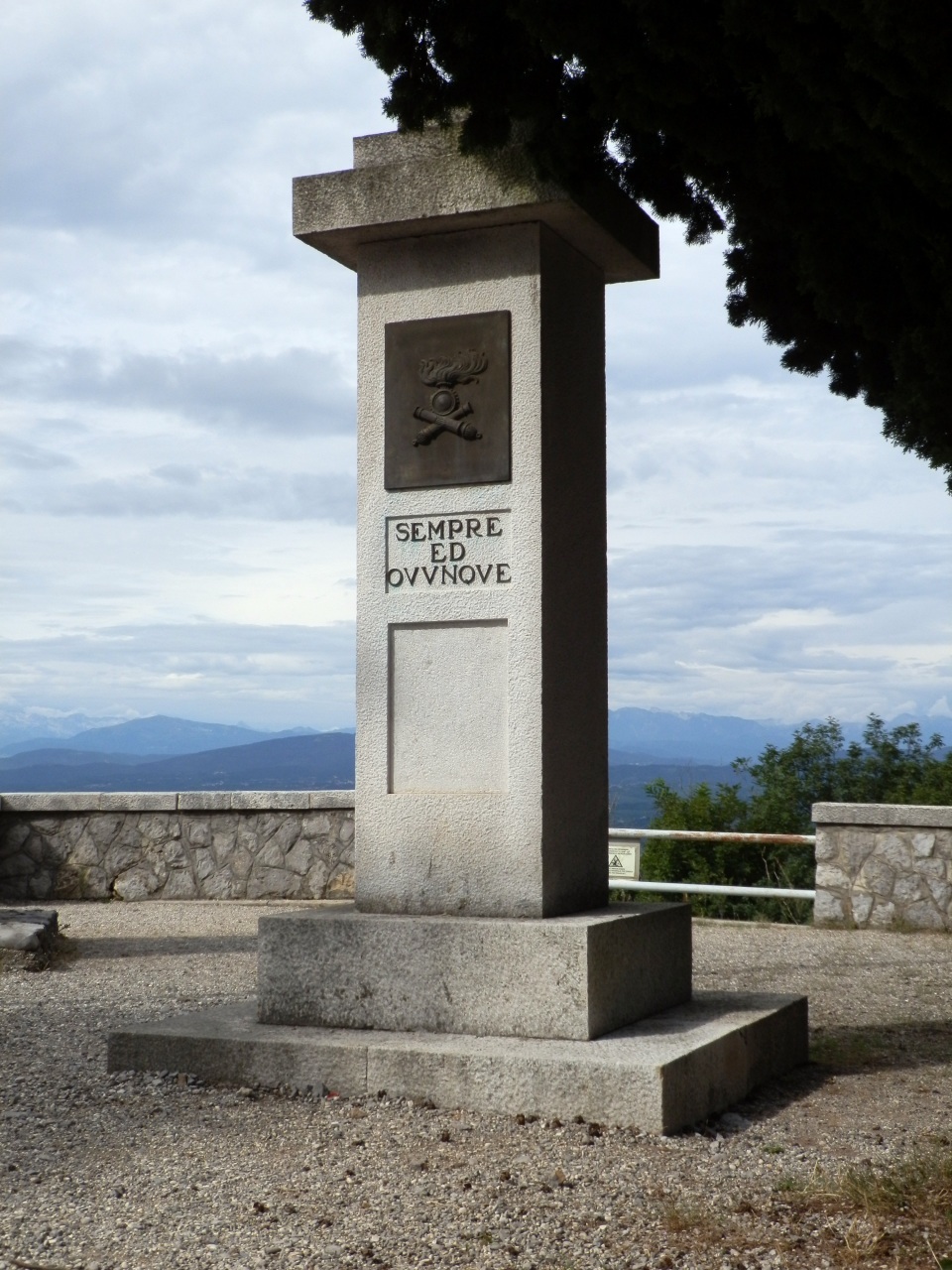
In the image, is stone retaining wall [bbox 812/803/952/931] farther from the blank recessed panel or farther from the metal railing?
the blank recessed panel

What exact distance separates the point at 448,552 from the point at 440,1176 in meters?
2.07

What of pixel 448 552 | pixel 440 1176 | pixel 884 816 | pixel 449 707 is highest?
pixel 448 552

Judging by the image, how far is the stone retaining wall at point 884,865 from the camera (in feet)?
28.2

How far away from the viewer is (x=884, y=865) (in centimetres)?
876

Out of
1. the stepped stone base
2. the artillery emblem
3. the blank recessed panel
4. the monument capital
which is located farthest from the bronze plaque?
the stepped stone base

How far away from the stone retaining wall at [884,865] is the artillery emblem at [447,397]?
200 inches

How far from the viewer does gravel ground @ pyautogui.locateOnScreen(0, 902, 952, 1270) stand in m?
3.02

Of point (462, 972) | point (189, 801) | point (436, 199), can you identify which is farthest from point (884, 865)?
point (436, 199)

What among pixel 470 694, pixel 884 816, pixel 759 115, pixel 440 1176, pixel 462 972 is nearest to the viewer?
pixel 440 1176

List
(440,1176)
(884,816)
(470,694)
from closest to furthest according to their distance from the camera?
(440,1176), (470,694), (884,816)

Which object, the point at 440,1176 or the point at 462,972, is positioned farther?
the point at 462,972

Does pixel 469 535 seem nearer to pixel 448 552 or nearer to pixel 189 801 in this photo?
pixel 448 552

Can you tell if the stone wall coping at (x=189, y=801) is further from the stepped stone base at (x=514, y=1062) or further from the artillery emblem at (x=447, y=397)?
the artillery emblem at (x=447, y=397)

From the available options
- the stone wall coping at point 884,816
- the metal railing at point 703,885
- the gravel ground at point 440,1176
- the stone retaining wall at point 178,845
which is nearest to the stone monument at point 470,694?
the gravel ground at point 440,1176
